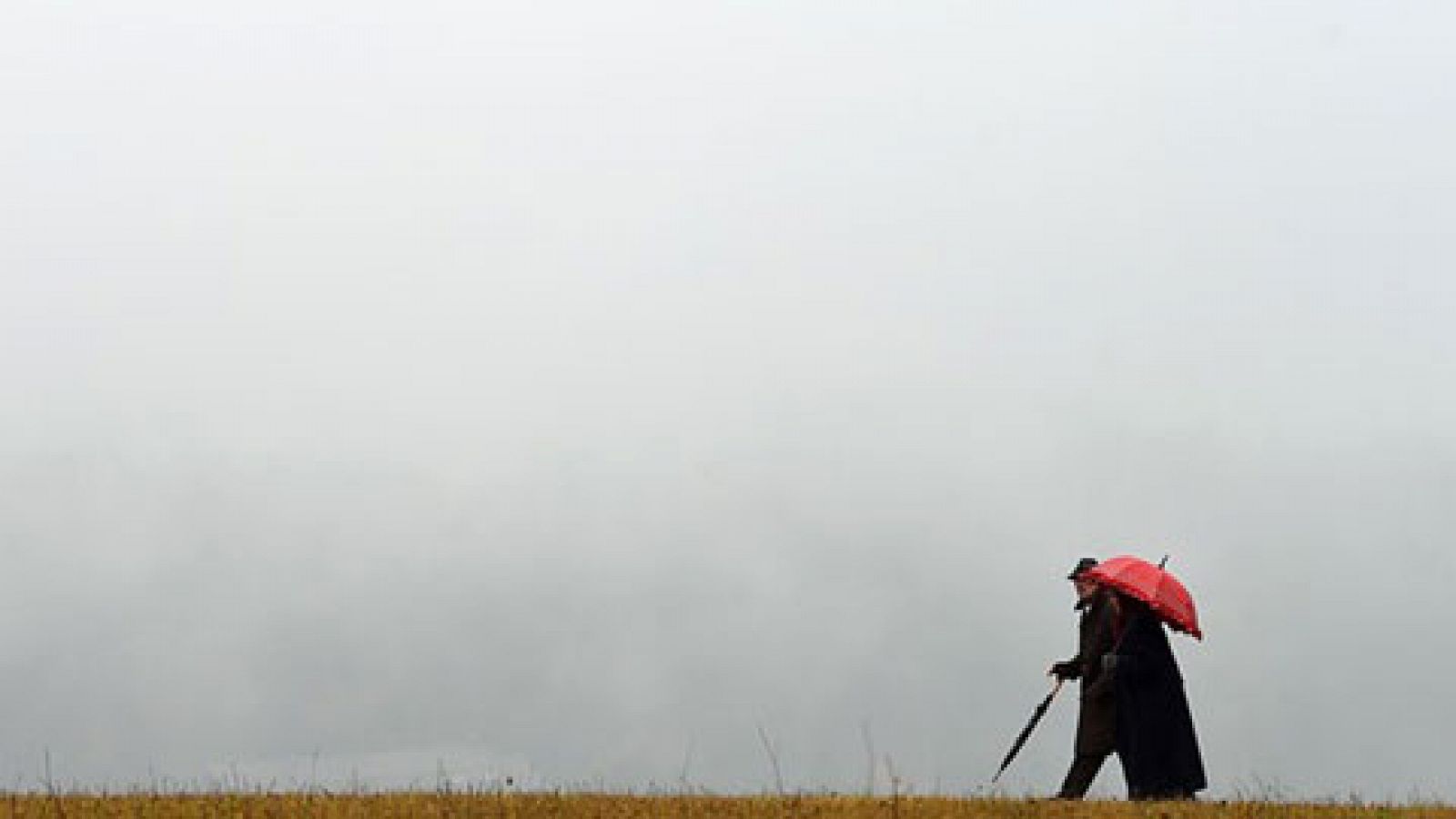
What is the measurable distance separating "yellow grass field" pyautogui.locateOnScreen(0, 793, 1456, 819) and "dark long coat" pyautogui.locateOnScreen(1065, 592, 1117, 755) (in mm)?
2638

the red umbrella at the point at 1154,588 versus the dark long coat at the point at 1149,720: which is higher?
the red umbrella at the point at 1154,588

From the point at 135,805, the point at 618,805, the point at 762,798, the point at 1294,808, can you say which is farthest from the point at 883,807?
the point at 135,805

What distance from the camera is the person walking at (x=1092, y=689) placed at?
16.9 m

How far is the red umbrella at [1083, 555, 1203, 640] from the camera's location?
16203mm

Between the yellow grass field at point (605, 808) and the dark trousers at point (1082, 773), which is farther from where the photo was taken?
the dark trousers at point (1082, 773)

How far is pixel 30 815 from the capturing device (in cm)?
A: 1220

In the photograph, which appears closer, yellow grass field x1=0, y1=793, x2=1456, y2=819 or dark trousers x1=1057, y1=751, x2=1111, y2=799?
yellow grass field x1=0, y1=793, x2=1456, y2=819

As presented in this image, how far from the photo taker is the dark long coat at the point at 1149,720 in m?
16.8

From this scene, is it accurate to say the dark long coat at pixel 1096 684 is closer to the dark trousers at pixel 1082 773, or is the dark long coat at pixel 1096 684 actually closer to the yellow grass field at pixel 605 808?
the dark trousers at pixel 1082 773

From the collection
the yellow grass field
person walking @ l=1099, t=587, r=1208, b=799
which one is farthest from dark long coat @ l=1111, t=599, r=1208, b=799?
the yellow grass field

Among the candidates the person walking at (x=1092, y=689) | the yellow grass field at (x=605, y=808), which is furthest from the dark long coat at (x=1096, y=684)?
the yellow grass field at (x=605, y=808)

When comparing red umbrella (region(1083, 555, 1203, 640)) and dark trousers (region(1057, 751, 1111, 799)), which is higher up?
red umbrella (region(1083, 555, 1203, 640))

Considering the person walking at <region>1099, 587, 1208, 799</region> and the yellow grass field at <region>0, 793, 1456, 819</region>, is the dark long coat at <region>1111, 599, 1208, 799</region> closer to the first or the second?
the person walking at <region>1099, 587, 1208, 799</region>

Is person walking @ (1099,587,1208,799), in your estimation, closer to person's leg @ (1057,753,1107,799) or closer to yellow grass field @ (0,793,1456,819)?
person's leg @ (1057,753,1107,799)
